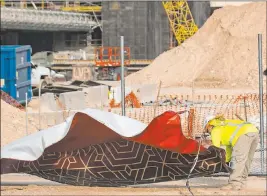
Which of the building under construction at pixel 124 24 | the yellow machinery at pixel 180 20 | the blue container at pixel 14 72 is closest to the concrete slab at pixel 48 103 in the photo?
the blue container at pixel 14 72

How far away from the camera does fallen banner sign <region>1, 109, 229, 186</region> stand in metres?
8.63

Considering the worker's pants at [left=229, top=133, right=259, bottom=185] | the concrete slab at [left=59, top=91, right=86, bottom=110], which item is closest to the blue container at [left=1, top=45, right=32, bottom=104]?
the concrete slab at [left=59, top=91, right=86, bottom=110]

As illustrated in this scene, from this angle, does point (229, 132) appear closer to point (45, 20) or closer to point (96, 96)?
point (96, 96)

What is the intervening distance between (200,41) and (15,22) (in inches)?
699

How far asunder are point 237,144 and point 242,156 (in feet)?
0.63

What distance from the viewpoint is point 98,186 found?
876cm

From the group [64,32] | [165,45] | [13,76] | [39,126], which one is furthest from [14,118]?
[64,32]

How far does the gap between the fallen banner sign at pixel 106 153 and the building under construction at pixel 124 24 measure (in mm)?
34727

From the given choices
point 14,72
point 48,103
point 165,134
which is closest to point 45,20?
point 48,103

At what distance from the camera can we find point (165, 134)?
8688 mm

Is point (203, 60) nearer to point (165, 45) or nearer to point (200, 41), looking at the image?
point (200, 41)

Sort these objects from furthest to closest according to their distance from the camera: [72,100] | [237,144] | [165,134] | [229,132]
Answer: [72,100], [229,132], [237,144], [165,134]

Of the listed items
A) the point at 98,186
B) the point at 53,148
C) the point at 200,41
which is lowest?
the point at 98,186

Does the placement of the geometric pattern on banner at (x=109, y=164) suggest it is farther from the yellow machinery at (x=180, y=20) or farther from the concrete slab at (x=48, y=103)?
the yellow machinery at (x=180, y=20)
